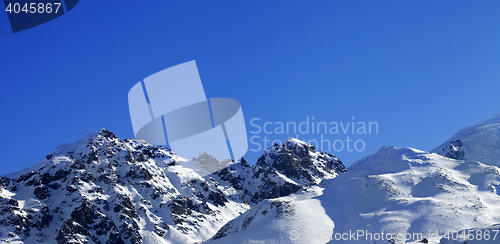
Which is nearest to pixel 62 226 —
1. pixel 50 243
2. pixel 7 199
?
pixel 50 243

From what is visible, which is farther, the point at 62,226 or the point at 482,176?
the point at 62,226

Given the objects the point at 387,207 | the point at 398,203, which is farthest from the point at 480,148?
the point at 387,207

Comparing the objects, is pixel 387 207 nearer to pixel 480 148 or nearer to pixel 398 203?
pixel 398 203

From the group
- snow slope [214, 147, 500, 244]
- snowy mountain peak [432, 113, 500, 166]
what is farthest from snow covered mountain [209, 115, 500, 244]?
snowy mountain peak [432, 113, 500, 166]

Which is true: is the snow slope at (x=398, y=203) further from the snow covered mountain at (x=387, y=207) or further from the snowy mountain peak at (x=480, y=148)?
the snowy mountain peak at (x=480, y=148)

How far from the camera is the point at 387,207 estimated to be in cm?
9281

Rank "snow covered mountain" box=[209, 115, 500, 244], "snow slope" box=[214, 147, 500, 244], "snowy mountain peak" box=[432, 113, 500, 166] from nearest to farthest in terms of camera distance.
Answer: "snow covered mountain" box=[209, 115, 500, 244]
"snow slope" box=[214, 147, 500, 244]
"snowy mountain peak" box=[432, 113, 500, 166]

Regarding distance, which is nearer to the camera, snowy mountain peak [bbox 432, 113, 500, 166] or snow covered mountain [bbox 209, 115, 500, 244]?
snow covered mountain [bbox 209, 115, 500, 244]

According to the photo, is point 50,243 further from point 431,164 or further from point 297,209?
point 431,164

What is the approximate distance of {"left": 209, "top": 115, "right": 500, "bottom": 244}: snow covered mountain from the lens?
79625 millimetres

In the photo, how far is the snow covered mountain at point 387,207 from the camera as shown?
79625 millimetres

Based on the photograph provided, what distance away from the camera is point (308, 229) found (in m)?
85.8

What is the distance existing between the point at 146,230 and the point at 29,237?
56.8 m

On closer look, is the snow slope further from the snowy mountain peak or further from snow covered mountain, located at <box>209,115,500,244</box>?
the snowy mountain peak
